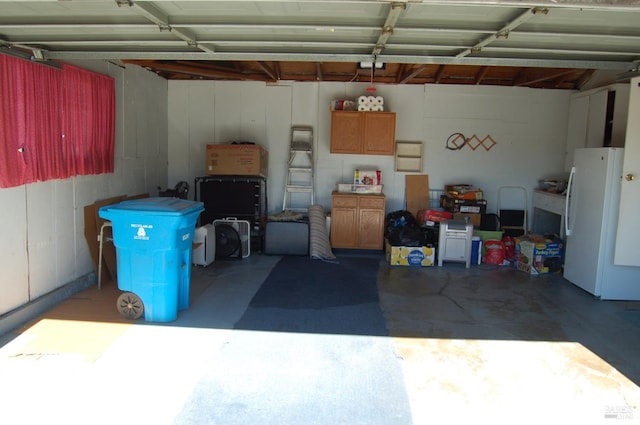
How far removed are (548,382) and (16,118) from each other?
462 cm

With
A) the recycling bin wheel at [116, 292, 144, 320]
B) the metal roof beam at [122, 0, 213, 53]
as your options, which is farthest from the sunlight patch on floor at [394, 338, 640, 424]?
the metal roof beam at [122, 0, 213, 53]

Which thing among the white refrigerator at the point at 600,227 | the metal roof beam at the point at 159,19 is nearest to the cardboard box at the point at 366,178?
the white refrigerator at the point at 600,227

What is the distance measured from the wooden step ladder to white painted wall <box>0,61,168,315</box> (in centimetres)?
209

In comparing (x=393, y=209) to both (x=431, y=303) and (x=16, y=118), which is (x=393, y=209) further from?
(x=16, y=118)

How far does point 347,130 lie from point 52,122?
13.5ft

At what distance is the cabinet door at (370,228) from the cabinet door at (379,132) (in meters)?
0.99

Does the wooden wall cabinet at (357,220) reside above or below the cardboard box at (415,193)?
below

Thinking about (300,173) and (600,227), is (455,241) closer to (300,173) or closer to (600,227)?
(600,227)

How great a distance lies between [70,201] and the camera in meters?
4.62

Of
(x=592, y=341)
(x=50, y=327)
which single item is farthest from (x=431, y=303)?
(x=50, y=327)

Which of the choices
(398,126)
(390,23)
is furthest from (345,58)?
(398,126)

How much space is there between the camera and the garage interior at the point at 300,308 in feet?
9.11

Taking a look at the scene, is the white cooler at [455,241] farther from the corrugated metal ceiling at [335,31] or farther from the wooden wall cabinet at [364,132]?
the corrugated metal ceiling at [335,31]

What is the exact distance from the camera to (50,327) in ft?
12.5
